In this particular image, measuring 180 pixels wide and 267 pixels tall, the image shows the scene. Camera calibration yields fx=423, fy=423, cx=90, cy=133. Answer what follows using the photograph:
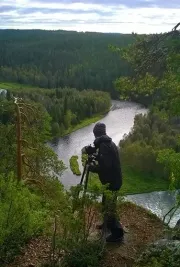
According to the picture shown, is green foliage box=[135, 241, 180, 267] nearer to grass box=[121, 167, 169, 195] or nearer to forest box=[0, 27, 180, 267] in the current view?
forest box=[0, 27, 180, 267]

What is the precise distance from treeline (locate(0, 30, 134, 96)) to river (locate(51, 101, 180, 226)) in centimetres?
1776

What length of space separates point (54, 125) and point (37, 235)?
45.8 meters

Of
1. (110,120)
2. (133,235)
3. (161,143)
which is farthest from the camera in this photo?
(110,120)

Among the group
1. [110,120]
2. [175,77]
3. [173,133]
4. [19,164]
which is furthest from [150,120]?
[175,77]

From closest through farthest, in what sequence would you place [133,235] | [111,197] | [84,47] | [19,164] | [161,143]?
1. [111,197]
2. [133,235]
3. [19,164]
4. [161,143]
5. [84,47]

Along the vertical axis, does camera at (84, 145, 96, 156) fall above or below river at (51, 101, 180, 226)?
above

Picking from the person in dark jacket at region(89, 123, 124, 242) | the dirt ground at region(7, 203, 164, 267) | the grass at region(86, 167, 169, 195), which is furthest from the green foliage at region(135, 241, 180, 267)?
the grass at region(86, 167, 169, 195)

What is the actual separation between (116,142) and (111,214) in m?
41.7

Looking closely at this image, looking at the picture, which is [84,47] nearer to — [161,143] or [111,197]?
[161,143]

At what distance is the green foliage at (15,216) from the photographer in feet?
31.0

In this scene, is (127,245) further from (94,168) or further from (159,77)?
(159,77)

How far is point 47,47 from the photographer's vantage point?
5669 inches

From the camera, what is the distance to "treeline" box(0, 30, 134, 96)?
327ft

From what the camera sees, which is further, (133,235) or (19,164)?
(19,164)
